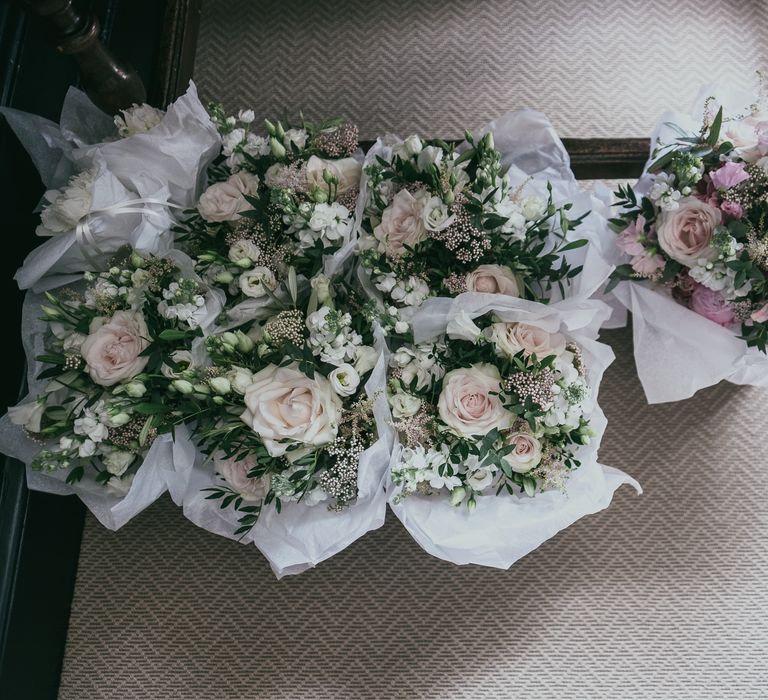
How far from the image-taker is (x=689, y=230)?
119 centimetres

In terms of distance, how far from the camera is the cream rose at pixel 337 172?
1.17 m

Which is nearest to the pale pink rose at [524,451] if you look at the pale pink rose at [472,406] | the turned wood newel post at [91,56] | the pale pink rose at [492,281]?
the pale pink rose at [472,406]

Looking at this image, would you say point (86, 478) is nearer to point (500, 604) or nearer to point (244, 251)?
point (244, 251)

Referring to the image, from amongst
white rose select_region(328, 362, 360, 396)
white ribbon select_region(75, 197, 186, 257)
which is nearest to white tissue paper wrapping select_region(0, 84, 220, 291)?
white ribbon select_region(75, 197, 186, 257)

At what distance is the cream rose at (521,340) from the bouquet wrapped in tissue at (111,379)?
0.47 meters

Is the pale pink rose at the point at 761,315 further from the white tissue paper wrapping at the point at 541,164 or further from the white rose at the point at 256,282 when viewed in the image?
the white rose at the point at 256,282

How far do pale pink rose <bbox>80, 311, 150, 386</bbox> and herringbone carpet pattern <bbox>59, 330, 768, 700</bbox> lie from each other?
50 centimetres

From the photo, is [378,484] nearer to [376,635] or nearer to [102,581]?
[376,635]

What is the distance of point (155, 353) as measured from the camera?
1121 millimetres

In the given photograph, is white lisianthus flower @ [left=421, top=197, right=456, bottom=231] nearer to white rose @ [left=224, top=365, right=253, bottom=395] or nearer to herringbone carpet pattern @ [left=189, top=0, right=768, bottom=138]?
white rose @ [left=224, top=365, right=253, bottom=395]

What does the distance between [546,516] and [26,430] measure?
915mm

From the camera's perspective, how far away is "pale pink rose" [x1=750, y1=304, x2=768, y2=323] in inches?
46.8

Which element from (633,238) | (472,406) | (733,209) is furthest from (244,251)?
(733,209)

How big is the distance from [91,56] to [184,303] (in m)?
0.54
